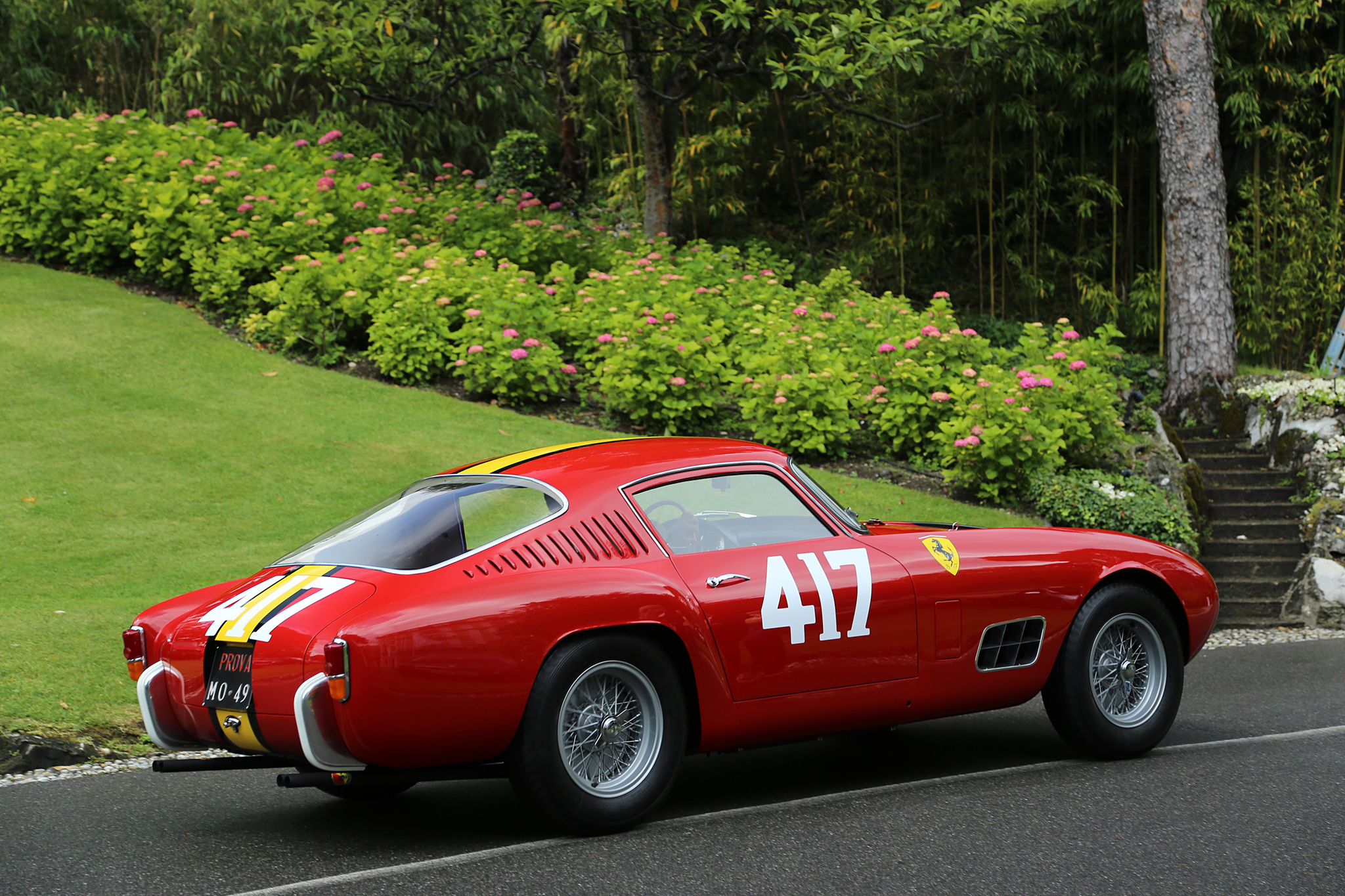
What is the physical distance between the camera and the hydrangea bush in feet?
35.5

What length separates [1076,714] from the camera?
487 cm

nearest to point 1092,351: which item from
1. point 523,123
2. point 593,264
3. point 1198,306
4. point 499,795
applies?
point 1198,306

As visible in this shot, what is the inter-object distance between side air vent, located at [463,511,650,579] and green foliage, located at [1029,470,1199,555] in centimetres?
644

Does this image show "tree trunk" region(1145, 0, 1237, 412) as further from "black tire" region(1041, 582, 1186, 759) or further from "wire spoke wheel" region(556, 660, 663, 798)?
"wire spoke wheel" region(556, 660, 663, 798)

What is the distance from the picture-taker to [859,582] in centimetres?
443

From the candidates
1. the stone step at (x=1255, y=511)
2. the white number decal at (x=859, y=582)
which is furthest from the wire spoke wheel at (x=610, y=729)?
the stone step at (x=1255, y=511)

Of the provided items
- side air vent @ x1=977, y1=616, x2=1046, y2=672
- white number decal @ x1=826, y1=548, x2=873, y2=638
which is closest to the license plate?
white number decal @ x1=826, y1=548, x2=873, y2=638

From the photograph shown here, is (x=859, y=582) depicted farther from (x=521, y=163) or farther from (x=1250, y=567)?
(x=521, y=163)

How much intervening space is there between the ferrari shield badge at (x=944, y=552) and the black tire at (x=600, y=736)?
1.25 m

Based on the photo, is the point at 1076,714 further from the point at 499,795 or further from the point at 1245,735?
the point at 499,795

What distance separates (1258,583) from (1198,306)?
13.5 ft

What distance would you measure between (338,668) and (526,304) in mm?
8681

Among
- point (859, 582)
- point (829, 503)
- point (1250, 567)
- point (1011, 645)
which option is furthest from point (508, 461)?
point (1250, 567)

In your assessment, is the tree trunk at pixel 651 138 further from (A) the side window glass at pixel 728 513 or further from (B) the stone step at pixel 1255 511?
(A) the side window glass at pixel 728 513
